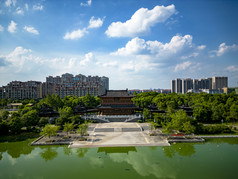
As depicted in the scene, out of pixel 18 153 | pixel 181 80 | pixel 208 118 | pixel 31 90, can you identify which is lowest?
pixel 18 153

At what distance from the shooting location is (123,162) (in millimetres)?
16672

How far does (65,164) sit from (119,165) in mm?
6149

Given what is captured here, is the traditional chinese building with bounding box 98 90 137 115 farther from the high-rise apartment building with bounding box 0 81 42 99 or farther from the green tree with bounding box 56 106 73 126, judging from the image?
the high-rise apartment building with bounding box 0 81 42 99

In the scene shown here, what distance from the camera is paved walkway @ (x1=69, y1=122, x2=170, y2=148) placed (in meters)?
20.9

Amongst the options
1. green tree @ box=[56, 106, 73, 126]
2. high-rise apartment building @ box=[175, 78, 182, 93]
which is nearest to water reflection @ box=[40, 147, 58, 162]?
green tree @ box=[56, 106, 73, 126]

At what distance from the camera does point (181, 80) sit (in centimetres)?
13675

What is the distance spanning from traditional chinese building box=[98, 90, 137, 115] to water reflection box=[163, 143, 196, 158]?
16485 millimetres

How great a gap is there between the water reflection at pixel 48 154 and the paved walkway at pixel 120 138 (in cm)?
227

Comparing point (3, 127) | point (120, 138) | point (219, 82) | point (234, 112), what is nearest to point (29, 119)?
point (3, 127)

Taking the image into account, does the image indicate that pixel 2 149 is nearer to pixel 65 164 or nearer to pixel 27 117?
pixel 27 117

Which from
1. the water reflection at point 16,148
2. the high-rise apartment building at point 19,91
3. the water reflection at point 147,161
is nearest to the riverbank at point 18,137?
the water reflection at point 16,148

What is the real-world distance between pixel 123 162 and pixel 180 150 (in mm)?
8413

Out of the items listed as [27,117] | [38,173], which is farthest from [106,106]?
[38,173]

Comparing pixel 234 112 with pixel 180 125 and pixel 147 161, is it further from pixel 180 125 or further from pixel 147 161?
pixel 147 161
